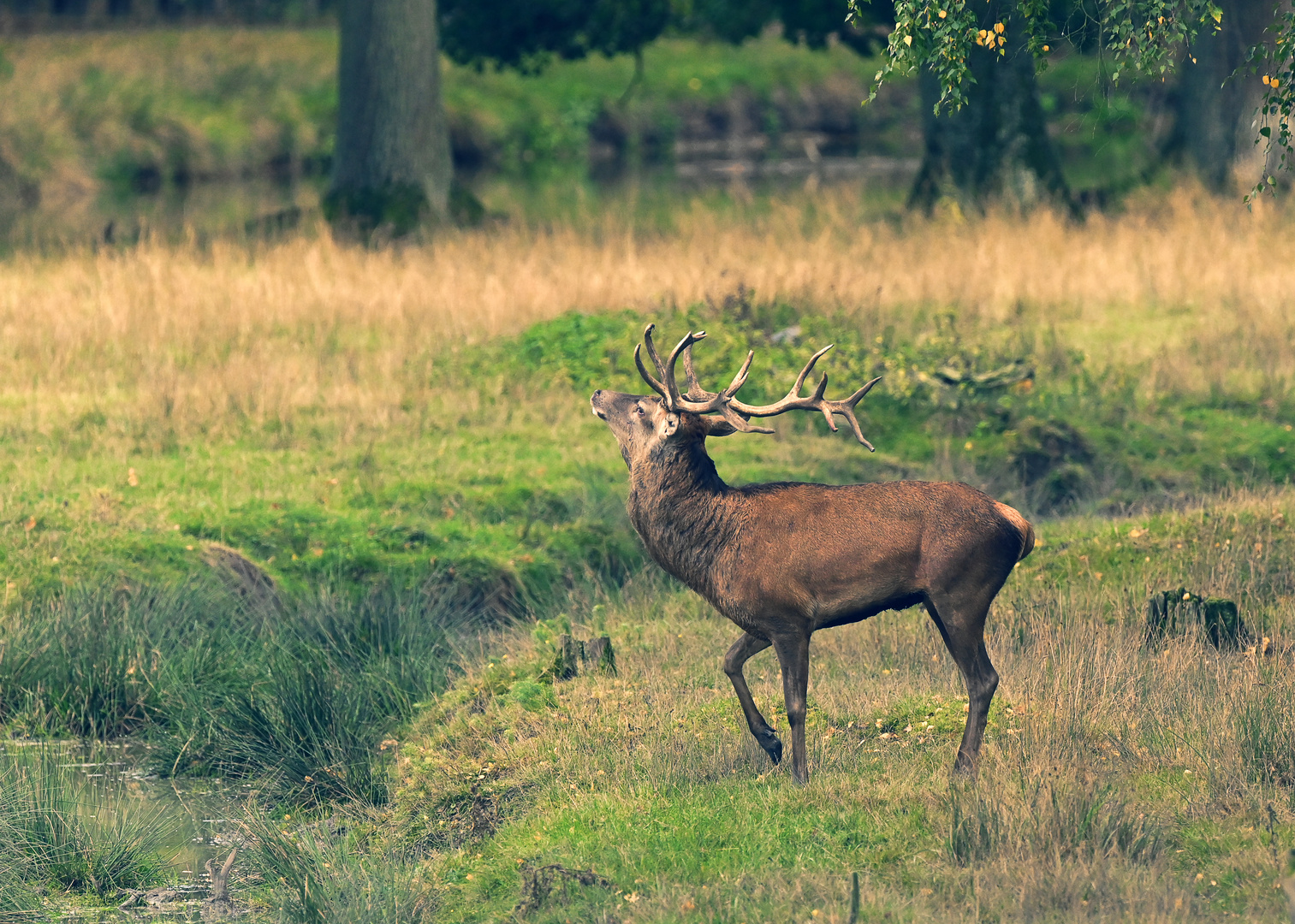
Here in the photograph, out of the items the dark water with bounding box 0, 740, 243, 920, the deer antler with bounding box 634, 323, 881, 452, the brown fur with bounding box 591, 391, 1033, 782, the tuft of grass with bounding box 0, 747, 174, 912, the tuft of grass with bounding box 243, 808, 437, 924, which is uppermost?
the deer antler with bounding box 634, 323, 881, 452

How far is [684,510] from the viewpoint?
7.22 meters

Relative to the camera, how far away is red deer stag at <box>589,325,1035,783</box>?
6836mm

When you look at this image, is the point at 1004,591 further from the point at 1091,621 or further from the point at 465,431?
the point at 465,431

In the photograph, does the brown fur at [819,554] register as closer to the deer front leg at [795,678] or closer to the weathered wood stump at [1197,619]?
the deer front leg at [795,678]

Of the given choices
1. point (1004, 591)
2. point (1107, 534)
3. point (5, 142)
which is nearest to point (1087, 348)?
point (1107, 534)

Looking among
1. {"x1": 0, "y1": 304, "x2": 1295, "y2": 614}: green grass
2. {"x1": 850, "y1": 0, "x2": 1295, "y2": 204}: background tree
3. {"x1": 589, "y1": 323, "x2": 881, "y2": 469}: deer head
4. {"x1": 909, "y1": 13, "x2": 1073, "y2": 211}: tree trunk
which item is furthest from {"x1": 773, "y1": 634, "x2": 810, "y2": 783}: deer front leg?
{"x1": 909, "y1": 13, "x2": 1073, "y2": 211}: tree trunk

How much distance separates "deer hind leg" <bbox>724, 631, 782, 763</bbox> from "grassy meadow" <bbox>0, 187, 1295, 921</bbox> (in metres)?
0.20

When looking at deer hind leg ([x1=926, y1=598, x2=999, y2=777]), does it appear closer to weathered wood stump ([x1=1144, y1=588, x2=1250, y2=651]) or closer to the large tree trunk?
weathered wood stump ([x1=1144, y1=588, x2=1250, y2=651])

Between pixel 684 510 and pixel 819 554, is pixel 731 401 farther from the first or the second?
pixel 819 554

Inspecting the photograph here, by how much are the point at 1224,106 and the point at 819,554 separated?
20.6 metres

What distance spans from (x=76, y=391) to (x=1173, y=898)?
1058 centimetres

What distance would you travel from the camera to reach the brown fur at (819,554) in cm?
684

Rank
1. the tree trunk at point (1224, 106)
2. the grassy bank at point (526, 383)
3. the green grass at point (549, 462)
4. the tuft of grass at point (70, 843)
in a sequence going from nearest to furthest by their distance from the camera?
the tuft of grass at point (70, 843), the green grass at point (549, 462), the grassy bank at point (526, 383), the tree trunk at point (1224, 106)

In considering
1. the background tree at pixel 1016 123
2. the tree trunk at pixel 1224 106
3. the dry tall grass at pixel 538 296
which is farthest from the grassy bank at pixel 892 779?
the tree trunk at pixel 1224 106
